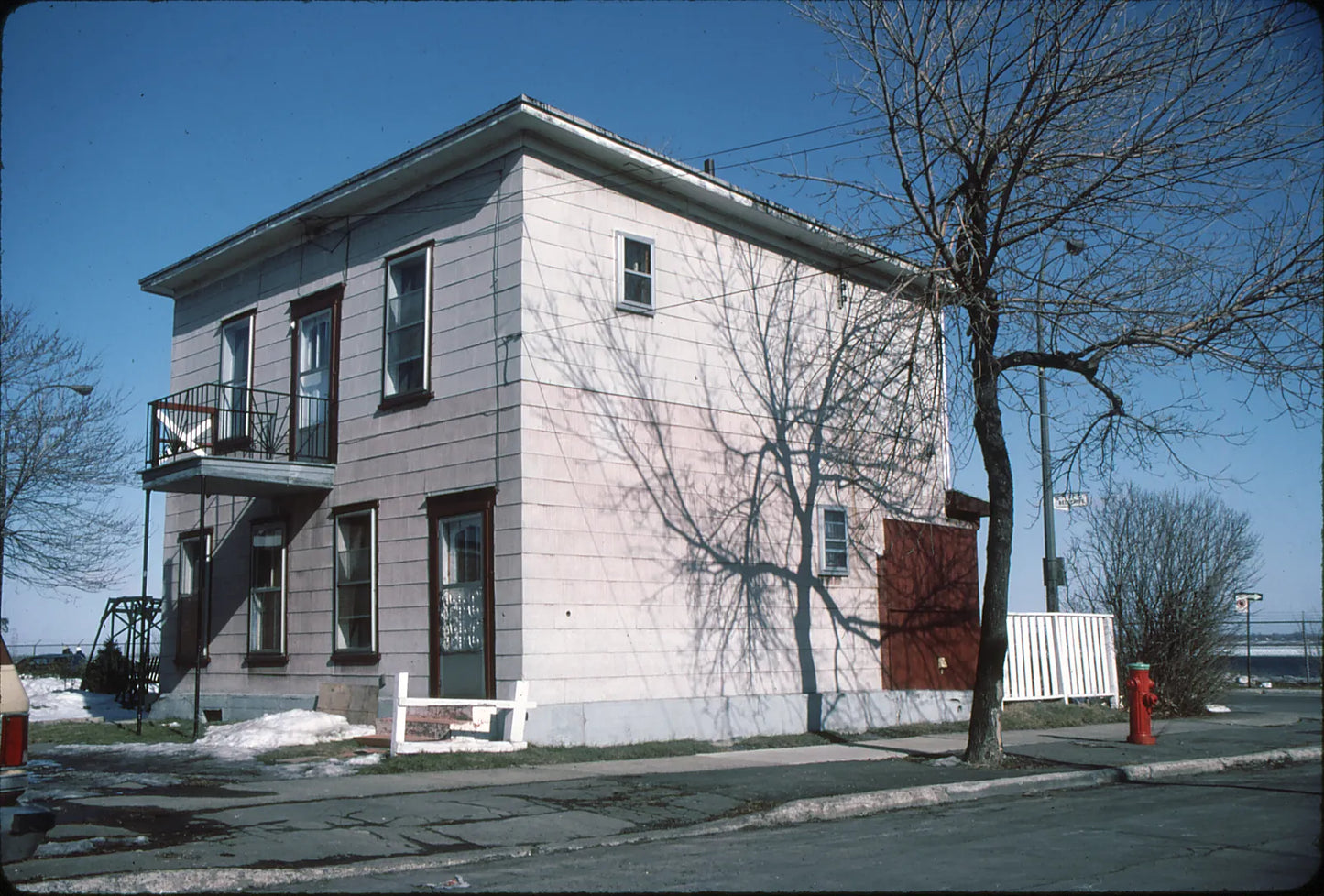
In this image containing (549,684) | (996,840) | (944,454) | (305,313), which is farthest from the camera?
(944,454)

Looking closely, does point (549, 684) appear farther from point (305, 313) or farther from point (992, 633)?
point (305, 313)

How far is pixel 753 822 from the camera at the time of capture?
31.6ft

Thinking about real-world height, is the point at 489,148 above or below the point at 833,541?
above

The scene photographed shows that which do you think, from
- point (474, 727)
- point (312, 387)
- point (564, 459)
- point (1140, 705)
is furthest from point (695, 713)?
point (312, 387)

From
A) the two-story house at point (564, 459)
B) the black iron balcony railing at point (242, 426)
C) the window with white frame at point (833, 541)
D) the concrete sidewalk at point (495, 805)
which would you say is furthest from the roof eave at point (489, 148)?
the concrete sidewalk at point (495, 805)

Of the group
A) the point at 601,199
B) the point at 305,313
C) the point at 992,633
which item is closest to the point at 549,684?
the point at 992,633

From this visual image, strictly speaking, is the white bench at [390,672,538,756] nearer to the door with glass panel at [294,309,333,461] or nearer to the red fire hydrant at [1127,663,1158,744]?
the door with glass panel at [294,309,333,461]

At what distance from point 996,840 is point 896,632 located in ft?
37.7

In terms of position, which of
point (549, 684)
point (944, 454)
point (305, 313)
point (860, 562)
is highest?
point (305, 313)

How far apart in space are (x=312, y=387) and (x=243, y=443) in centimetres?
178

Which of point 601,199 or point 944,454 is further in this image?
point 944,454

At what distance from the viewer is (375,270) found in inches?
686

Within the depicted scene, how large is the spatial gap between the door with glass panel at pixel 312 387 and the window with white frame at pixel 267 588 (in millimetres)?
1532

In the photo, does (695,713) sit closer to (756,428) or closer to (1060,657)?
(756,428)
